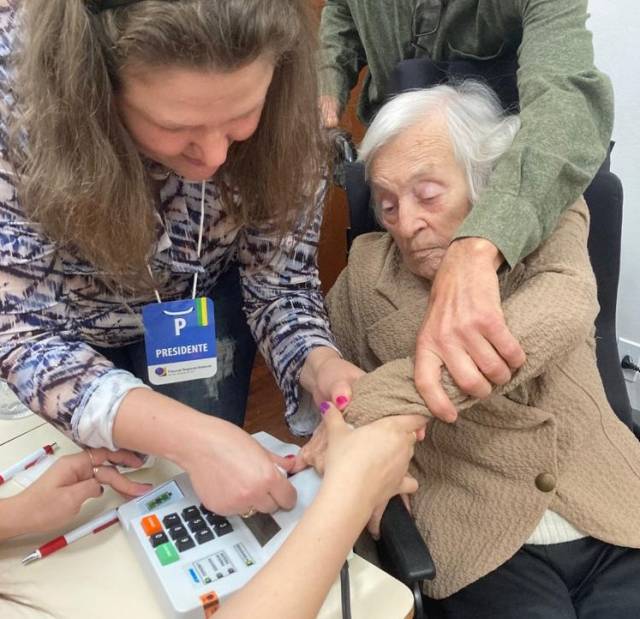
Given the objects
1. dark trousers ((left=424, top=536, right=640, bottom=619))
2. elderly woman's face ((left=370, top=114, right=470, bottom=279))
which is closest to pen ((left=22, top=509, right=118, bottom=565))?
dark trousers ((left=424, top=536, right=640, bottom=619))

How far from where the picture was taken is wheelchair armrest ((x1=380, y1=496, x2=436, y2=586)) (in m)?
1.00

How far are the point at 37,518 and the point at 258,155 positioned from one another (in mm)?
689

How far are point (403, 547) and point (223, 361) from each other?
742 millimetres

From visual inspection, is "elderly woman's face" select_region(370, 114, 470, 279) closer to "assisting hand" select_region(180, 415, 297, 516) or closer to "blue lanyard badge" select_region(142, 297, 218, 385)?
"blue lanyard badge" select_region(142, 297, 218, 385)

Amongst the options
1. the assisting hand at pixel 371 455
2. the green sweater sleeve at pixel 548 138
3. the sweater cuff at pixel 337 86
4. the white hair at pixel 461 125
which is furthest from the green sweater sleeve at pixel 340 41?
the assisting hand at pixel 371 455

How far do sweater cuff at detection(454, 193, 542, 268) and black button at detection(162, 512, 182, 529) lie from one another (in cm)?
64

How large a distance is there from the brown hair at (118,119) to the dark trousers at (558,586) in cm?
79

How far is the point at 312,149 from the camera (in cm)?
124

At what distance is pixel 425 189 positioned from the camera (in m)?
1.33

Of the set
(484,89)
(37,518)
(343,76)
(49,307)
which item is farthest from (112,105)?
(343,76)

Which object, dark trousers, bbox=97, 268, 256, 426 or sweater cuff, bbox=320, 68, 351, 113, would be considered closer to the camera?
dark trousers, bbox=97, 268, 256, 426

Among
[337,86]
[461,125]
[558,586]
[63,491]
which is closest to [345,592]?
[63,491]

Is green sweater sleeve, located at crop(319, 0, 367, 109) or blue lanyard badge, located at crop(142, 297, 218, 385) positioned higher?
green sweater sleeve, located at crop(319, 0, 367, 109)

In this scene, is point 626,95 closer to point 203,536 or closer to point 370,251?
point 370,251
